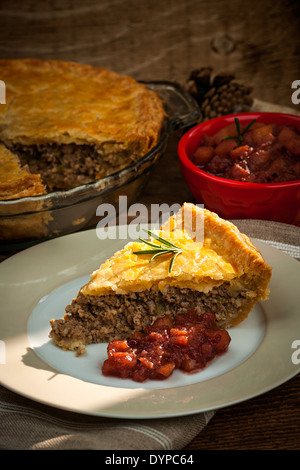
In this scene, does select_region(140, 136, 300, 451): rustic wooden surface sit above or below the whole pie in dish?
below

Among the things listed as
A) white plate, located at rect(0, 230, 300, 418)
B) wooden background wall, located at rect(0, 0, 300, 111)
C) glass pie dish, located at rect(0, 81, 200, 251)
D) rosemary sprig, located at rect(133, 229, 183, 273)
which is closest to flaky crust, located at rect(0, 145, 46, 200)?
glass pie dish, located at rect(0, 81, 200, 251)

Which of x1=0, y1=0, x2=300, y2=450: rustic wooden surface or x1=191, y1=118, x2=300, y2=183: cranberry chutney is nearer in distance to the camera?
x1=191, y1=118, x2=300, y2=183: cranberry chutney

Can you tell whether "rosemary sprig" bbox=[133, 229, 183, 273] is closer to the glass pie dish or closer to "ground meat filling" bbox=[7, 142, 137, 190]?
the glass pie dish

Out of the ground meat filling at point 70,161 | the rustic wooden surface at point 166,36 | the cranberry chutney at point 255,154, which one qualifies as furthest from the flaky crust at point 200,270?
the rustic wooden surface at point 166,36

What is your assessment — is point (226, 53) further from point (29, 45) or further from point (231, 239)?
point (231, 239)

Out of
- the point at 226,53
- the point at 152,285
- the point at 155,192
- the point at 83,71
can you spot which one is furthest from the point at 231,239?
the point at 226,53

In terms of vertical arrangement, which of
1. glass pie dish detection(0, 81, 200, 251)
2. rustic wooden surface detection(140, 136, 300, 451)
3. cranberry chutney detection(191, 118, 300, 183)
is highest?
cranberry chutney detection(191, 118, 300, 183)
